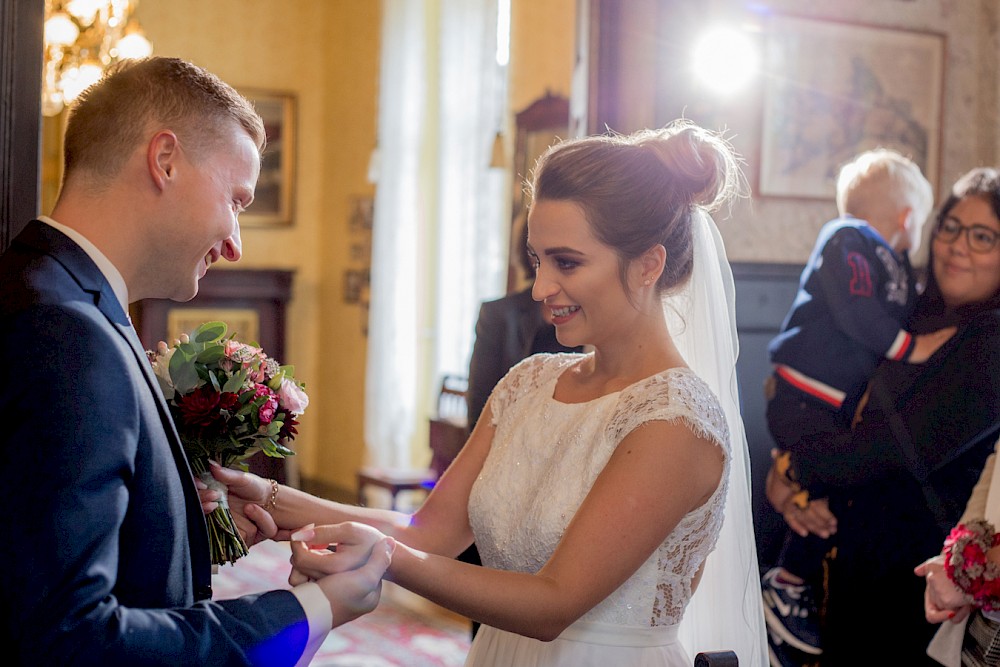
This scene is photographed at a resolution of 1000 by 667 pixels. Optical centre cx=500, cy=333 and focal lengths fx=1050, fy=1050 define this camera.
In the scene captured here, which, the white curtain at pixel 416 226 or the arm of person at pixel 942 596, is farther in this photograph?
the white curtain at pixel 416 226

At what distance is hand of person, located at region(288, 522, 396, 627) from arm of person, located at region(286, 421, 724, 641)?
36 mm

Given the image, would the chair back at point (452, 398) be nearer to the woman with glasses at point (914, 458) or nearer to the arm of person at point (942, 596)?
the woman with glasses at point (914, 458)

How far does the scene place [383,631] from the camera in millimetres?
5332

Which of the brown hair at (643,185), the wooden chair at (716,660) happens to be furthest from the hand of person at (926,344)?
the wooden chair at (716,660)

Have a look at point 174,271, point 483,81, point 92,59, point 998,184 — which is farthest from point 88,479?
point 483,81

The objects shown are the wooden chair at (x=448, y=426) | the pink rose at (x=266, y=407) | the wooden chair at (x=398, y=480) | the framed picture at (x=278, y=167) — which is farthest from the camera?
the framed picture at (x=278, y=167)

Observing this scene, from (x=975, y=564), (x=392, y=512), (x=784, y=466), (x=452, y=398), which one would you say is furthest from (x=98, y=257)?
(x=452, y=398)

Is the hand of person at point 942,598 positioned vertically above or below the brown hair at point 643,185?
below

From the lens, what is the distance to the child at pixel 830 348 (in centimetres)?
363

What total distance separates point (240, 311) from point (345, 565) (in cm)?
717

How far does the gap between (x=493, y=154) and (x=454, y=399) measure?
6.01 feet

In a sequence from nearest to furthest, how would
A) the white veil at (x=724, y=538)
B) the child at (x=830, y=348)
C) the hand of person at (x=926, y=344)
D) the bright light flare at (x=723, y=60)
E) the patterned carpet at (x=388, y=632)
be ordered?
the white veil at (x=724, y=538) < the hand of person at (x=926, y=344) < the child at (x=830, y=348) < the bright light flare at (x=723, y=60) < the patterned carpet at (x=388, y=632)

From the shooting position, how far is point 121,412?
132 cm

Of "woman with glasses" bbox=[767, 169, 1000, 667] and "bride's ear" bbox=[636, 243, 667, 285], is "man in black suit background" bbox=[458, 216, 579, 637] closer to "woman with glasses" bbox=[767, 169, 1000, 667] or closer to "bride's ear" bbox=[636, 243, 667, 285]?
"woman with glasses" bbox=[767, 169, 1000, 667]
